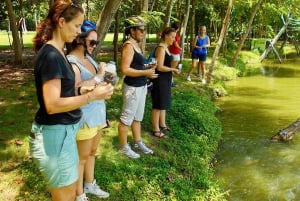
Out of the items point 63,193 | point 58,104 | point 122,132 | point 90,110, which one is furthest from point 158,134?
point 58,104

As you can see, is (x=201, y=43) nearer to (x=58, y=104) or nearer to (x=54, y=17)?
(x=54, y=17)

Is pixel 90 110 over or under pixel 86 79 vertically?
under

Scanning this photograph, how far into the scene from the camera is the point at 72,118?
3014 millimetres

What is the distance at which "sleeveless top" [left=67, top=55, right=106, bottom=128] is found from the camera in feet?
12.7

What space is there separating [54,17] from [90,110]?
1.38 meters

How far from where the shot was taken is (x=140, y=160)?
593 cm

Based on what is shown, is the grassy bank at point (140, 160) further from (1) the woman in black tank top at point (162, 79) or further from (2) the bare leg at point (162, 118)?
(1) the woman in black tank top at point (162, 79)

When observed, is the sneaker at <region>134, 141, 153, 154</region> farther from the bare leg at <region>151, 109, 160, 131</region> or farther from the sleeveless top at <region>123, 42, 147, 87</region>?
the sleeveless top at <region>123, 42, 147, 87</region>

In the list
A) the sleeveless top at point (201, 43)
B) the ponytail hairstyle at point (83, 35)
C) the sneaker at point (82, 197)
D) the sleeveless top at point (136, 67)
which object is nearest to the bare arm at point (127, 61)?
the sleeveless top at point (136, 67)

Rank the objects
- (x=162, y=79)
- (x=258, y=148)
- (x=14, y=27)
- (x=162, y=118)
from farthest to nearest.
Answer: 1. (x=14, y=27)
2. (x=258, y=148)
3. (x=162, y=118)
4. (x=162, y=79)

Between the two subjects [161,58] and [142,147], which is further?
[161,58]

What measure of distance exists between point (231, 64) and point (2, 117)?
14.8 metres

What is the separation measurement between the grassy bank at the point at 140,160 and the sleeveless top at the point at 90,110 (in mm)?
1115

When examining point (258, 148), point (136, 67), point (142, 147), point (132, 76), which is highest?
point (136, 67)
